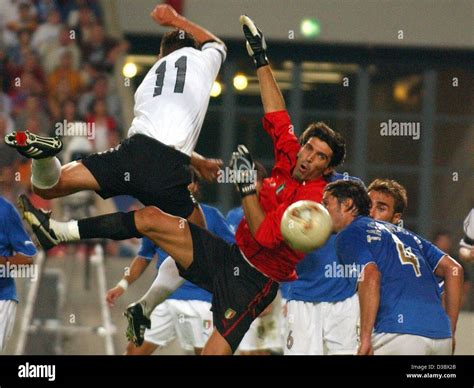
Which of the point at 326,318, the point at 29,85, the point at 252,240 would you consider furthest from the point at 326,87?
the point at 252,240

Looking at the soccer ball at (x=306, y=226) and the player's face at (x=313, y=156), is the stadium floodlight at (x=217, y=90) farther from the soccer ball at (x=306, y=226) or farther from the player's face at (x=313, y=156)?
the soccer ball at (x=306, y=226)

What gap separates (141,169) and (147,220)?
393mm

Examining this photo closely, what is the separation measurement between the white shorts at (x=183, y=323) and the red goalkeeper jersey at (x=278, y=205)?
2.26m

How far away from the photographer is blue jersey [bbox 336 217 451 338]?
8.44 m

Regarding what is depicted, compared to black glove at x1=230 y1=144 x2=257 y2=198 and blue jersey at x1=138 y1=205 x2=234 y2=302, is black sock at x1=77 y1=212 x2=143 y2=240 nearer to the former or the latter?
black glove at x1=230 y1=144 x2=257 y2=198

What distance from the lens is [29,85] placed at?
15203mm

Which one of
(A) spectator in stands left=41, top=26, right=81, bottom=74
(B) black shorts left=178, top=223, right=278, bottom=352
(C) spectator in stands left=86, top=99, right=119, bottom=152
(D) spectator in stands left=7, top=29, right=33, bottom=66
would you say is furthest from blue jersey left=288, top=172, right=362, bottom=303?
(D) spectator in stands left=7, top=29, right=33, bottom=66

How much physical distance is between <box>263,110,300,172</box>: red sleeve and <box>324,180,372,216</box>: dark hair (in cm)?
100

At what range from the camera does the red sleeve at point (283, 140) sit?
385 inches

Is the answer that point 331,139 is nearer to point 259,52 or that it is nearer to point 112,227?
point 259,52

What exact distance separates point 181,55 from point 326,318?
252 centimetres

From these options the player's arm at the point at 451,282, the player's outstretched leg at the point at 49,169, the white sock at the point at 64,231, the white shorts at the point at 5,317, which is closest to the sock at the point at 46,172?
the player's outstretched leg at the point at 49,169

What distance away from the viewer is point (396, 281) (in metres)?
8.50
